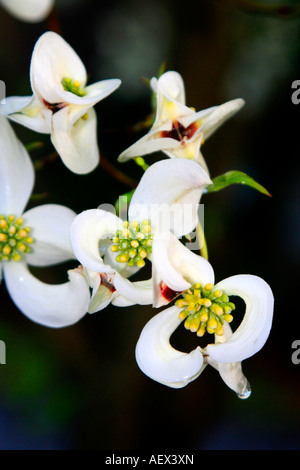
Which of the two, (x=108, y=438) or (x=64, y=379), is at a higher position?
(x=64, y=379)

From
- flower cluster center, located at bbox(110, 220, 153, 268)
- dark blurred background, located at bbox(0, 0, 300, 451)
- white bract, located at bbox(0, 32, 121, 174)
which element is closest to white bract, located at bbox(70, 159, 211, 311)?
flower cluster center, located at bbox(110, 220, 153, 268)

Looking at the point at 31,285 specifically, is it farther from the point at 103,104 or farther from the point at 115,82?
the point at 103,104

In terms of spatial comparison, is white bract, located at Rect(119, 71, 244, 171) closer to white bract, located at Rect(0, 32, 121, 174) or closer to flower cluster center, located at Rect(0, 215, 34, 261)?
white bract, located at Rect(0, 32, 121, 174)

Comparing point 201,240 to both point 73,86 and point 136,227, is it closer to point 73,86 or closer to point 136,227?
point 136,227

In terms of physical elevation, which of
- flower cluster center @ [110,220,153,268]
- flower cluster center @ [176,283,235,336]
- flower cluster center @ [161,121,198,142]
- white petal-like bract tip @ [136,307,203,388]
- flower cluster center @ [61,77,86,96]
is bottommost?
white petal-like bract tip @ [136,307,203,388]

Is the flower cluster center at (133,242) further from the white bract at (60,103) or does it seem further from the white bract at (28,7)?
the white bract at (28,7)

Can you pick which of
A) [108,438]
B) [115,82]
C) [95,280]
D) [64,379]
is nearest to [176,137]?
[115,82]

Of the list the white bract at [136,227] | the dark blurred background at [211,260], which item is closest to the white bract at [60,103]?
the white bract at [136,227]
